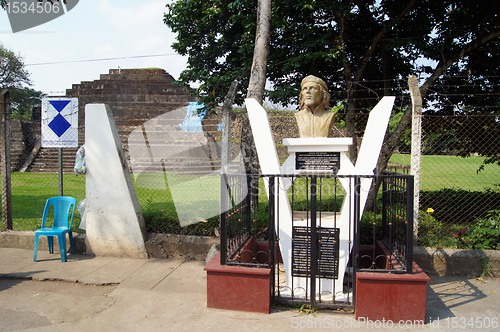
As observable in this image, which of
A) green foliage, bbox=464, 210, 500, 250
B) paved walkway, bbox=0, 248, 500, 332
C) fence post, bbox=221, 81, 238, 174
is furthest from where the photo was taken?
fence post, bbox=221, 81, 238, 174

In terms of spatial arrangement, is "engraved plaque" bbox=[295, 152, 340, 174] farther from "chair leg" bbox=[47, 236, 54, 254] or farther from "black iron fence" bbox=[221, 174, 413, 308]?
"chair leg" bbox=[47, 236, 54, 254]

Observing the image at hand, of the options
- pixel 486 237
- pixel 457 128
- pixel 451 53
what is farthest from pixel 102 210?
pixel 451 53

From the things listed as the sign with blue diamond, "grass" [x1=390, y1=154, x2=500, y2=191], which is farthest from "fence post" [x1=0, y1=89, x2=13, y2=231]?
"grass" [x1=390, y1=154, x2=500, y2=191]

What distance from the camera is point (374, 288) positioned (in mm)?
3016

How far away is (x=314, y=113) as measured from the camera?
4.12 metres

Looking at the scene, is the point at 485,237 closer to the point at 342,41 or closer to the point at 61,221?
the point at 342,41

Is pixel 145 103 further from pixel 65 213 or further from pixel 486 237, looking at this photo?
pixel 486 237

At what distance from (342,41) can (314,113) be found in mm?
2730

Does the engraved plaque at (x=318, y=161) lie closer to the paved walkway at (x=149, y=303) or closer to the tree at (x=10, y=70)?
the paved walkway at (x=149, y=303)

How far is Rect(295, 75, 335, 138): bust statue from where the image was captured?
4.03 m

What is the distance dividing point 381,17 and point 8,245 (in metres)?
7.85

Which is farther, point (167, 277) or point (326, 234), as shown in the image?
point (167, 277)

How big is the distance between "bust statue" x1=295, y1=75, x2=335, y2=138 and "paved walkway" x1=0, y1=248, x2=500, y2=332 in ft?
6.71

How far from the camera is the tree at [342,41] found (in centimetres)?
571
